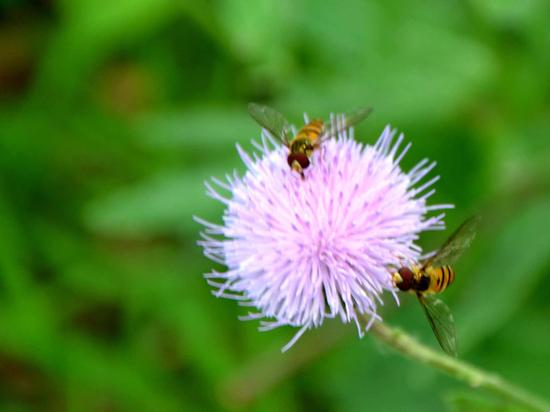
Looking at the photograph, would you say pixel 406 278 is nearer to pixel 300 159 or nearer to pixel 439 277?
pixel 439 277

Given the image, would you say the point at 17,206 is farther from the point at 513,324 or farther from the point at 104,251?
the point at 513,324

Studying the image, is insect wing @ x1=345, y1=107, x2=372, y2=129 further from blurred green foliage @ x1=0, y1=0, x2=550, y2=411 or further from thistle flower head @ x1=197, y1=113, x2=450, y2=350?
blurred green foliage @ x1=0, y1=0, x2=550, y2=411

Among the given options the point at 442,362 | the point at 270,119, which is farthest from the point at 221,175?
the point at 442,362

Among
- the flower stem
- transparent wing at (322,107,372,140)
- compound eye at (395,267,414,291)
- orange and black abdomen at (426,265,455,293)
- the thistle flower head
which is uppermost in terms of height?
transparent wing at (322,107,372,140)

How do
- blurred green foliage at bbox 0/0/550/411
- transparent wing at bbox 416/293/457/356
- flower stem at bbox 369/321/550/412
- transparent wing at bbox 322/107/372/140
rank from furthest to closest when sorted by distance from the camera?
blurred green foliage at bbox 0/0/550/411 < transparent wing at bbox 322/107/372/140 < flower stem at bbox 369/321/550/412 < transparent wing at bbox 416/293/457/356

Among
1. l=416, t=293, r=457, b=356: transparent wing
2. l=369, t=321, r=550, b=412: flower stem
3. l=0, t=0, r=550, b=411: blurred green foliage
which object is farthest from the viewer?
l=0, t=0, r=550, b=411: blurred green foliage

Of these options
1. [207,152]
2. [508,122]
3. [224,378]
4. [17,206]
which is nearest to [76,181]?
[17,206]

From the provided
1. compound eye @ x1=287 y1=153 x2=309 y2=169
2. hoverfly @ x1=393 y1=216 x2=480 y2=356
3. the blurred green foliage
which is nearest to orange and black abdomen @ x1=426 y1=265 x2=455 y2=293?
hoverfly @ x1=393 y1=216 x2=480 y2=356
